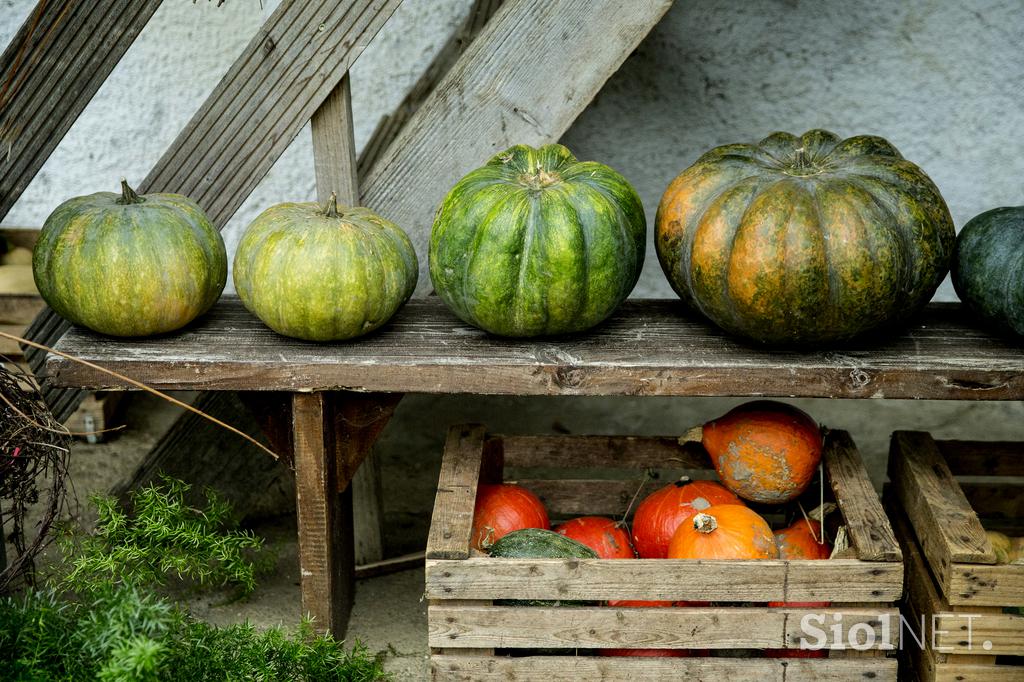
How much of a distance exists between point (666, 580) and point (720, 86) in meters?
2.05

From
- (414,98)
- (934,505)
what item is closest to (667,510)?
(934,505)

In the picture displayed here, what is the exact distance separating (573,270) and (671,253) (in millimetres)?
307

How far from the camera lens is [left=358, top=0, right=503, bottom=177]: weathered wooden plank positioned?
12.4 feet

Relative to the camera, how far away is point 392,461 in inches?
159

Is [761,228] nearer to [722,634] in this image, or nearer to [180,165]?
[722,634]

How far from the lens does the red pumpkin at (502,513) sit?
106 inches

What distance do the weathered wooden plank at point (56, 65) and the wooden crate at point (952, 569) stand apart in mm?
2392

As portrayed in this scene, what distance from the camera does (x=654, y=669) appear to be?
2.40 metres

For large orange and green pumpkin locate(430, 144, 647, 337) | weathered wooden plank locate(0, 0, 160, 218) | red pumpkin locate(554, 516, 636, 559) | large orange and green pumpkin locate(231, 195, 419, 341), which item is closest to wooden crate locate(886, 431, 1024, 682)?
red pumpkin locate(554, 516, 636, 559)

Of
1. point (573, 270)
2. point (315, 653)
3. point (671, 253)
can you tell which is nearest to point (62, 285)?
point (315, 653)

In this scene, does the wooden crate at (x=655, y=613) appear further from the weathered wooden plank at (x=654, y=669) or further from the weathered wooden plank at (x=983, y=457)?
the weathered wooden plank at (x=983, y=457)

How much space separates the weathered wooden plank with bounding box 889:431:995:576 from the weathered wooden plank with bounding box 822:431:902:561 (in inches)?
4.9

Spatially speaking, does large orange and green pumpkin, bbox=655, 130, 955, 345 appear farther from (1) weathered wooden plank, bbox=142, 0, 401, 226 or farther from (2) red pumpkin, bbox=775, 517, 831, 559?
(1) weathered wooden plank, bbox=142, 0, 401, 226

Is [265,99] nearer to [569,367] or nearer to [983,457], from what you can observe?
[569,367]
